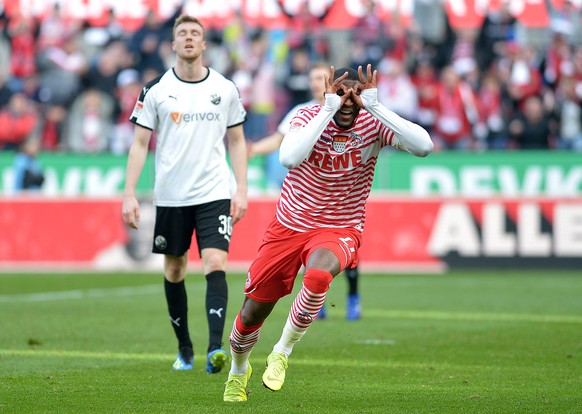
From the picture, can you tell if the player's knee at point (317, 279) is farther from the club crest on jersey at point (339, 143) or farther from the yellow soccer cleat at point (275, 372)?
the club crest on jersey at point (339, 143)

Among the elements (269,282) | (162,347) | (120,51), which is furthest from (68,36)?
(269,282)

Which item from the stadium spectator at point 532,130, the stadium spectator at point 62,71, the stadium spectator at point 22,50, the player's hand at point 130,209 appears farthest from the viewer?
the stadium spectator at point 22,50

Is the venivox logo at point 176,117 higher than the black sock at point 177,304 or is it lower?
higher

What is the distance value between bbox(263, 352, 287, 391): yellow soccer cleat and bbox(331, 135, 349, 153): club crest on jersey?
1356 millimetres

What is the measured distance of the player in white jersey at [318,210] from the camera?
7242mm

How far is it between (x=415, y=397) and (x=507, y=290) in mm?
9314

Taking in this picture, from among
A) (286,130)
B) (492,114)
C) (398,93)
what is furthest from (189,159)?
(492,114)

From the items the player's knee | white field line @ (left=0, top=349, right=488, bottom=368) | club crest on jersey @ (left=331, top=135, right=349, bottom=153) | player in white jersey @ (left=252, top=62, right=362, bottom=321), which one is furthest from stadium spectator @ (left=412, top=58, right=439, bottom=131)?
the player's knee

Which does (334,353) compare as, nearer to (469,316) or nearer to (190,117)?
(190,117)

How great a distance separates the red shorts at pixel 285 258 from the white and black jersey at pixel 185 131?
1.70m

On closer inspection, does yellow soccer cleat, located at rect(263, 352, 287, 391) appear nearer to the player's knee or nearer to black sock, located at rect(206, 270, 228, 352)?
the player's knee

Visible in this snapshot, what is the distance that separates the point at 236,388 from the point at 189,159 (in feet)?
7.53

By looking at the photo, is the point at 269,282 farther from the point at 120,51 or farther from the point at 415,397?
the point at 120,51

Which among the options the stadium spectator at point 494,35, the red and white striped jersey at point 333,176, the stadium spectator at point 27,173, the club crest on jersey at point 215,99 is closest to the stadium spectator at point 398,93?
the stadium spectator at point 494,35
